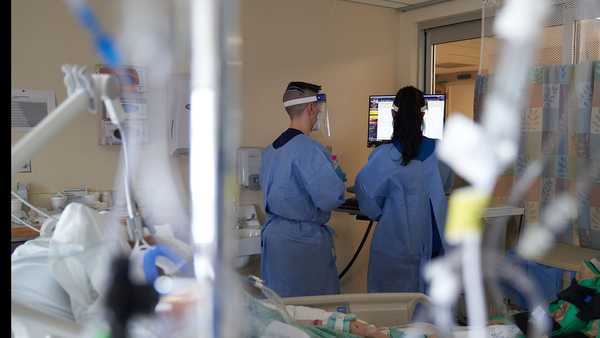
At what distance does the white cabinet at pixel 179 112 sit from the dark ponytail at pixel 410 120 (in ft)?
5.81

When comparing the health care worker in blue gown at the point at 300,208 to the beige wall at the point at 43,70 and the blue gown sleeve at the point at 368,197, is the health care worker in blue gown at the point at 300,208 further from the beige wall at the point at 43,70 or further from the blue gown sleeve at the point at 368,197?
the beige wall at the point at 43,70

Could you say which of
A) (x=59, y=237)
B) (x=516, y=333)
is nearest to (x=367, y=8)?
(x=516, y=333)

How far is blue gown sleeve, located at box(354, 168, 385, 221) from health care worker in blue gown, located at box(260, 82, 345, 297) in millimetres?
135

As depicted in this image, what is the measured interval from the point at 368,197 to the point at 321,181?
0.93 ft

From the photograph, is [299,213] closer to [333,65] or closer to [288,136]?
[288,136]

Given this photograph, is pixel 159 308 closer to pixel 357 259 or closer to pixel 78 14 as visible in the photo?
pixel 78 14

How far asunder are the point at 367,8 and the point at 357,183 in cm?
159

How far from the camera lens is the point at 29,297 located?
57 centimetres

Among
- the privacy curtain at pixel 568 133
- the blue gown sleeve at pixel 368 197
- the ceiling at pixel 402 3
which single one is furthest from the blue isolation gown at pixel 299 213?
the ceiling at pixel 402 3

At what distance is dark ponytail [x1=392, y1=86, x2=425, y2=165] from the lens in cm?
224

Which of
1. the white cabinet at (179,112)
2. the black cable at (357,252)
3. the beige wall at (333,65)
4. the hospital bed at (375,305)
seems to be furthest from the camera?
the black cable at (357,252)

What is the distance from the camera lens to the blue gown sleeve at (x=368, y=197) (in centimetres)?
241

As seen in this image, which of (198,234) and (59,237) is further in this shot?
(59,237)

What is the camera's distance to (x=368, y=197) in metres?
2.44
